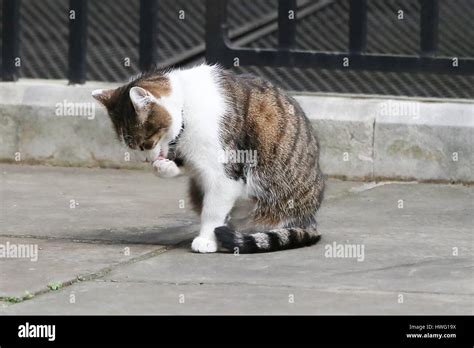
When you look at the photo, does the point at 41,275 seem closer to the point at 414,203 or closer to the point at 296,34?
the point at 414,203

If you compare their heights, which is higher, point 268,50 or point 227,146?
point 268,50

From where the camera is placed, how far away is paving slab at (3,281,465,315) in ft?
16.6

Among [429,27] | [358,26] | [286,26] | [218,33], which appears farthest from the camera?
[218,33]

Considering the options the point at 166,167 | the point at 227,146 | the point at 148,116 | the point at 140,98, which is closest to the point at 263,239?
the point at 227,146

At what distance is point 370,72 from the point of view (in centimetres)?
902

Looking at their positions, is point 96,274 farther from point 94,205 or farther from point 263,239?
point 94,205

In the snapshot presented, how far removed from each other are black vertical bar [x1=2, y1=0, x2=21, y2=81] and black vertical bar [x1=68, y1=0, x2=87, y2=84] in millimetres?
477

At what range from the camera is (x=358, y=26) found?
8.90 metres

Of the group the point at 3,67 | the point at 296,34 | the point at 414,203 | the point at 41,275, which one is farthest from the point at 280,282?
the point at 3,67

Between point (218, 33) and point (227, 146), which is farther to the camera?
point (218, 33)

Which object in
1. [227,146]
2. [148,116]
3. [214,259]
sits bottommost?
[214,259]

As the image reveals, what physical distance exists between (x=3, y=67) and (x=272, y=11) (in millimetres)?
2310

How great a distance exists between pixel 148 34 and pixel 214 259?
11.9ft

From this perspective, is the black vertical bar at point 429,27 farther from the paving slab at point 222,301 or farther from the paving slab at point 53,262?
the paving slab at point 222,301
